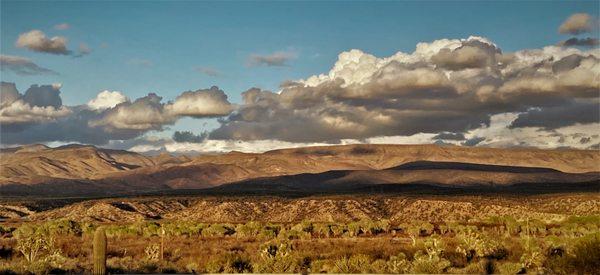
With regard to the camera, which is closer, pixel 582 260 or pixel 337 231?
pixel 582 260

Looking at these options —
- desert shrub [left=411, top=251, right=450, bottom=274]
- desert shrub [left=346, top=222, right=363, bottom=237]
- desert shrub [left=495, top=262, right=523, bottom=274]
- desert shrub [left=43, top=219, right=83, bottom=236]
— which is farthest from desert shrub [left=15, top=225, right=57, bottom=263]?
desert shrub [left=346, top=222, right=363, bottom=237]

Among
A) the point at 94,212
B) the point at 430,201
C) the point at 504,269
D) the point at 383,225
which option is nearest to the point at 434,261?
the point at 504,269

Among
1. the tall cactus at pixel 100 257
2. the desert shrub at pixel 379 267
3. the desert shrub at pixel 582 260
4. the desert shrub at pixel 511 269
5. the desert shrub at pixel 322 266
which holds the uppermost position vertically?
the tall cactus at pixel 100 257

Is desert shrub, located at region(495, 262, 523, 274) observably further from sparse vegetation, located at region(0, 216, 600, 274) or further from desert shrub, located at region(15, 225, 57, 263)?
desert shrub, located at region(15, 225, 57, 263)

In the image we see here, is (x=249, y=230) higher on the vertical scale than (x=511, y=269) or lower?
lower

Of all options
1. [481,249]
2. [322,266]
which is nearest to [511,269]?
[481,249]

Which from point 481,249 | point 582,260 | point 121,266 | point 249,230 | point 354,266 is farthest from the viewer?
point 249,230

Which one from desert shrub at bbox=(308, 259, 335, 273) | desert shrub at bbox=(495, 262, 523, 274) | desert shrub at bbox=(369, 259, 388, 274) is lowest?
desert shrub at bbox=(308, 259, 335, 273)

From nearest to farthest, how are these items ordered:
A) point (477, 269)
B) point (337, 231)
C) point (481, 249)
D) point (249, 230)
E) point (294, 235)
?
point (477, 269), point (481, 249), point (294, 235), point (249, 230), point (337, 231)

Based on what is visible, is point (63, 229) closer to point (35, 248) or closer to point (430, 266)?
point (35, 248)

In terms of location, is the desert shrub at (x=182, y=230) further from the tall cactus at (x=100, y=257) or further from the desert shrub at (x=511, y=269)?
the tall cactus at (x=100, y=257)

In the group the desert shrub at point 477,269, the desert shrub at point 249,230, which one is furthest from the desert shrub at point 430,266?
the desert shrub at point 249,230

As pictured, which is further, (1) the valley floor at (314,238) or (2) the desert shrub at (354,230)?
(2) the desert shrub at (354,230)

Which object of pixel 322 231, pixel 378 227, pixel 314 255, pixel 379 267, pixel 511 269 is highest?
pixel 511 269
